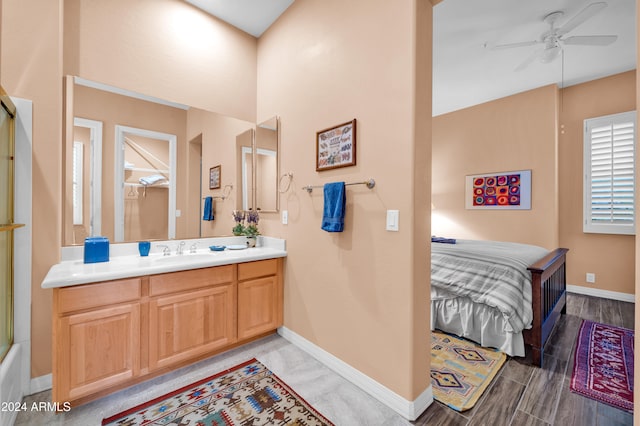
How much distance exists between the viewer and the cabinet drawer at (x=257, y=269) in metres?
2.25

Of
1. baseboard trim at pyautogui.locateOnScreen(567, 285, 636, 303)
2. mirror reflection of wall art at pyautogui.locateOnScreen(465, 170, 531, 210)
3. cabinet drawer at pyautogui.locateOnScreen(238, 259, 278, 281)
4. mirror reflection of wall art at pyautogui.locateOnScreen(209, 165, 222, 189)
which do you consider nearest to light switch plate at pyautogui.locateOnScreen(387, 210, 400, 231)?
cabinet drawer at pyautogui.locateOnScreen(238, 259, 278, 281)

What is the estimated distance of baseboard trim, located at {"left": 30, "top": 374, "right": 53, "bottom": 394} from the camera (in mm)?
1766

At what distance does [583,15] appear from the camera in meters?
2.22

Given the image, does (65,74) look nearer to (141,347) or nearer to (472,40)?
(141,347)

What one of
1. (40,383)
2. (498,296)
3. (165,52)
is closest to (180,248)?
(40,383)

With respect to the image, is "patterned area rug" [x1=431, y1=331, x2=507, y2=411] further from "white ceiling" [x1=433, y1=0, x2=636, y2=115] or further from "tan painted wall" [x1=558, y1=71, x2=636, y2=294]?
"white ceiling" [x1=433, y1=0, x2=636, y2=115]

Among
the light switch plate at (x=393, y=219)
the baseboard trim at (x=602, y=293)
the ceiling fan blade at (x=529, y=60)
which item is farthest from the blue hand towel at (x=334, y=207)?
the baseboard trim at (x=602, y=293)

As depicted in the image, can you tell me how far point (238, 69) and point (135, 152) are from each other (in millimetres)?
1339

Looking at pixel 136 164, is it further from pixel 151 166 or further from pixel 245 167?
pixel 245 167

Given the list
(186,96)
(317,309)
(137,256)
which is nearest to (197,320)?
(137,256)

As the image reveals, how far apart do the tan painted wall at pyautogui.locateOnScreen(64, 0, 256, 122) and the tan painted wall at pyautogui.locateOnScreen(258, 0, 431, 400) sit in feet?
1.92

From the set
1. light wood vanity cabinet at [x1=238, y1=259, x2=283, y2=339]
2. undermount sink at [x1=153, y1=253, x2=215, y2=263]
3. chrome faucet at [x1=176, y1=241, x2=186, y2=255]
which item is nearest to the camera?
undermount sink at [x1=153, y1=253, x2=215, y2=263]

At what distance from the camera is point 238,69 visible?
2838 mm

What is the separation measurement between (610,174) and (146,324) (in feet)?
18.0
